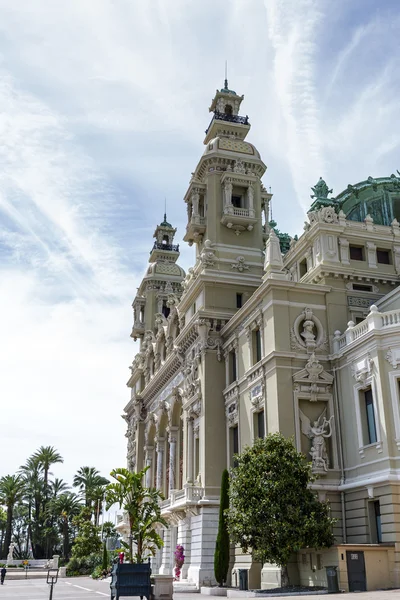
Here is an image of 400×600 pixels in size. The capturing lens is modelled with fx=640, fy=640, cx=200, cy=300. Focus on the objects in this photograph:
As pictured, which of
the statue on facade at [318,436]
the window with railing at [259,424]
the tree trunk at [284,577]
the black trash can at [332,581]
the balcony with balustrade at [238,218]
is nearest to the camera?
the black trash can at [332,581]

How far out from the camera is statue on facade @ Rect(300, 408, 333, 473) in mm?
31062

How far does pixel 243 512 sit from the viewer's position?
28.0m

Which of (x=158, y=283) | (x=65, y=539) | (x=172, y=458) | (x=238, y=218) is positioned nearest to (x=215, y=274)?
(x=238, y=218)

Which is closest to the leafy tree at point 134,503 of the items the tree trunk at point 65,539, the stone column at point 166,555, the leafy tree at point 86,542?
the stone column at point 166,555

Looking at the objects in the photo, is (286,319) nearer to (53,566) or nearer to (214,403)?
(214,403)

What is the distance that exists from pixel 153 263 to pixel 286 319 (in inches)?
1599

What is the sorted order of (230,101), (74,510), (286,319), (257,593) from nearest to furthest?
1. (257,593)
2. (286,319)
3. (230,101)
4. (74,510)

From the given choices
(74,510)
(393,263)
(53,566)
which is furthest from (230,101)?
(74,510)

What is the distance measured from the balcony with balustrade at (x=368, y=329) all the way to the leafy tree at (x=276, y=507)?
6068 mm

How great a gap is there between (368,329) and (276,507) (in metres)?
9.37

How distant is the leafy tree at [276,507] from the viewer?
27.0m

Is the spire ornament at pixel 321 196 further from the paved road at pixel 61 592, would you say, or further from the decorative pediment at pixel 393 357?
the paved road at pixel 61 592

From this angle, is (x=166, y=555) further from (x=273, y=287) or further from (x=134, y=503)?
(x=273, y=287)

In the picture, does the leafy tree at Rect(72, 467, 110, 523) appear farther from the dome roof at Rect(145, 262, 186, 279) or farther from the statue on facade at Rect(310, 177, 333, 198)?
the statue on facade at Rect(310, 177, 333, 198)
